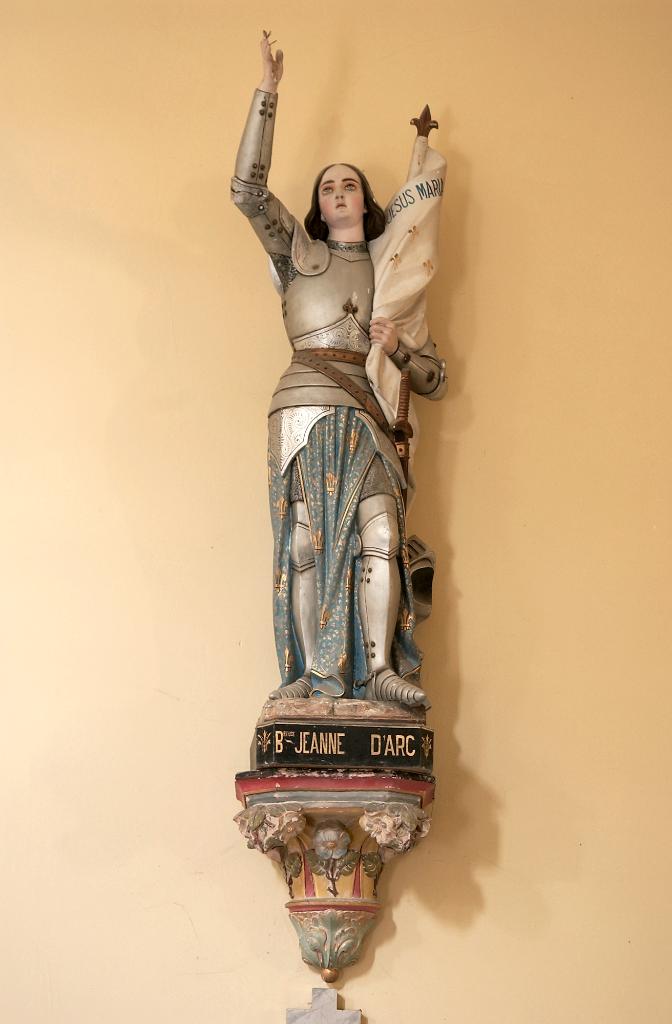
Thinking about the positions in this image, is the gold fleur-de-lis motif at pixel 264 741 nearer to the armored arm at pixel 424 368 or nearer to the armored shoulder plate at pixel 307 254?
the armored arm at pixel 424 368

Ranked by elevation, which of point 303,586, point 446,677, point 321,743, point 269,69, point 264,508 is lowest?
point 321,743

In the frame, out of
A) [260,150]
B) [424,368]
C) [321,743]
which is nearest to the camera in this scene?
[321,743]

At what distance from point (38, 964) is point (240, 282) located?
1609mm

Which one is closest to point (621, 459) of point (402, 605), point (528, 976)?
point (402, 605)

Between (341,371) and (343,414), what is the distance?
110 mm

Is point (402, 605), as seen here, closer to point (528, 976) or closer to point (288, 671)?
point (288, 671)

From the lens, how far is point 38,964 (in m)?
3.32

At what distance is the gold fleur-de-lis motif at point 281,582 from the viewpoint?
3.37 metres

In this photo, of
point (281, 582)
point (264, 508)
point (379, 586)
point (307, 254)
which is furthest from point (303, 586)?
point (307, 254)

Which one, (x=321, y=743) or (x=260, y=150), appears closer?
(x=321, y=743)

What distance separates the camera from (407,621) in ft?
11.0

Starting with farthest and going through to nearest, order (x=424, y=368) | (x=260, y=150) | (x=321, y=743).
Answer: (x=424, y=368)
(x=260, y=150)
(x=321, y=743)

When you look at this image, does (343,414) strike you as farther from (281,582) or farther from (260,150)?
(260,150)

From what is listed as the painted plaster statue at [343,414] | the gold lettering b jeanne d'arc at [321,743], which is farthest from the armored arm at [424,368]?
the gold lettering b jeanne d'arc at [321,743]
